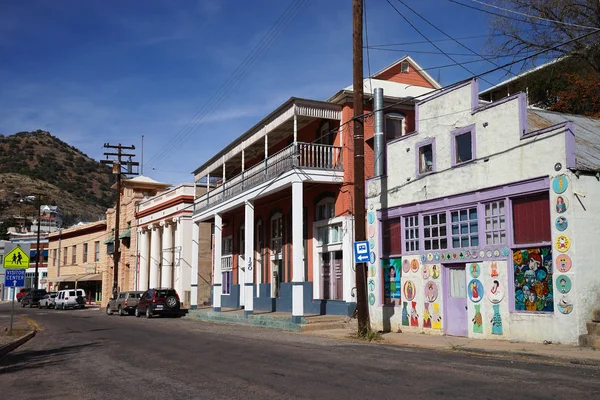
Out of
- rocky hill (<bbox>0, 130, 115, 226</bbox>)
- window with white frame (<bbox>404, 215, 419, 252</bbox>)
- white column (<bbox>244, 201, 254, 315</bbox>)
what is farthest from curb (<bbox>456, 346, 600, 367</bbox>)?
rocky hill (<bbox>0, 130, 115, 226</bbox>)

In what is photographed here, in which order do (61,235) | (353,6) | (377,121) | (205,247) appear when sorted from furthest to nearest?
(61,235) → (205,247) → (377,121) → (353,6)

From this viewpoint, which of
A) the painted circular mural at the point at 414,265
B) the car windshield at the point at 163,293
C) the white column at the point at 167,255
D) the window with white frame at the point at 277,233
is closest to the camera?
the painted circular mural at the point at 414,265

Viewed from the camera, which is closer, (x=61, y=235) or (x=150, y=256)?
(x=150, y=256)

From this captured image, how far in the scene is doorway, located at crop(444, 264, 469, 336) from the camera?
1647cm

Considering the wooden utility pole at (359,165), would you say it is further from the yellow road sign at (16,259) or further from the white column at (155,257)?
the white column at (155,257)

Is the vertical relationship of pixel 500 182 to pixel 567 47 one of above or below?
below

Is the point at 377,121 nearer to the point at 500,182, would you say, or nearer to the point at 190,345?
the point at 500,182

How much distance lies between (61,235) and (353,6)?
2266 inches

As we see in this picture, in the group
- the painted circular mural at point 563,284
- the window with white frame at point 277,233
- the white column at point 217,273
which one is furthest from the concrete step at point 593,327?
the white column at point 217,273

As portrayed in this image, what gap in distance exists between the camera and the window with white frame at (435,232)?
57.5ft

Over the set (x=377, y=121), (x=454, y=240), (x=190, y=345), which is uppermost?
(x=377, y=121)

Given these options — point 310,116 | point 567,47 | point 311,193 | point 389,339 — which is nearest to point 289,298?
point 311,193

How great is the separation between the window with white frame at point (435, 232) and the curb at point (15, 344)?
1214 cm

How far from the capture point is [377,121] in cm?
2230
